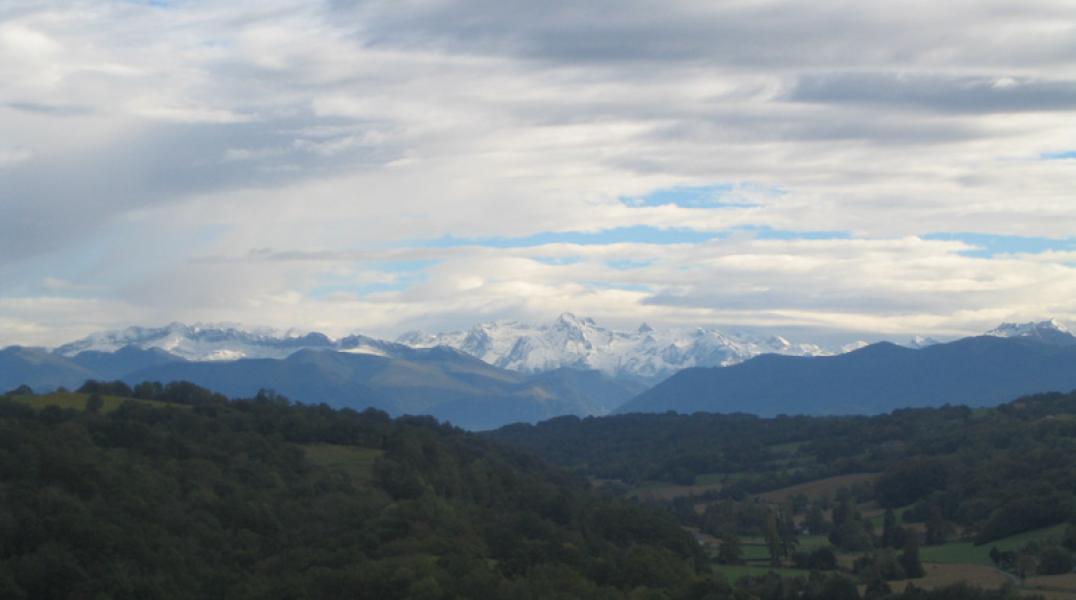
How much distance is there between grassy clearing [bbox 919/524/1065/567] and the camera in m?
110

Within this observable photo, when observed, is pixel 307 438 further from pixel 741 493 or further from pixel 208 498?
pixel 741 493

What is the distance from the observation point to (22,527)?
67438 millimetres

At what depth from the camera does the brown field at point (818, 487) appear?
172625mm

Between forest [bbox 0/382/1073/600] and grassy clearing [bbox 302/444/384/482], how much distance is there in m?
0.36

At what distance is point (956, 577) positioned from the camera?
95.9 m

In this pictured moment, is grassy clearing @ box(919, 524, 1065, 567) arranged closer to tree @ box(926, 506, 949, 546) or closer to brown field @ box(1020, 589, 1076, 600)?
tree @ box(926, 506, 949, 546)

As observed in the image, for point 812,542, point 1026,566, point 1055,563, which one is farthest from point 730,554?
point 1055,563

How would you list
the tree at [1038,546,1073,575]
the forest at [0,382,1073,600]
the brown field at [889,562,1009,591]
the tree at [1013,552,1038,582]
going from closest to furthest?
the forest at [0,382,1073,600] < the brown field at [889,562,1009,591] < the tree at [1013,552,1038,582] < the tree at [1038,546,1073,575]

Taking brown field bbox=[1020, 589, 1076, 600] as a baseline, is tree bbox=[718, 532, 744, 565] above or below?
below

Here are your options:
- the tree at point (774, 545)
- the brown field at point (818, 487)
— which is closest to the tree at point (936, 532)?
the tree at point (774, 545)

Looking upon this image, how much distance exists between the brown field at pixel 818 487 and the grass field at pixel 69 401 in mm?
77478

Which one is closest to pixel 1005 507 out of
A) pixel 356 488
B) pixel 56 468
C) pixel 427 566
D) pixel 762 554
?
pixel 762 554

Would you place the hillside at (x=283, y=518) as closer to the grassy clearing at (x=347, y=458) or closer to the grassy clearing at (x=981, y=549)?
the grassy clearing at (x=347, y=458)

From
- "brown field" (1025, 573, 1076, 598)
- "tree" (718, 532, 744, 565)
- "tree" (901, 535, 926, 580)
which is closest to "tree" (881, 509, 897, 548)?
"tree" (718, 532, 744, 565)
